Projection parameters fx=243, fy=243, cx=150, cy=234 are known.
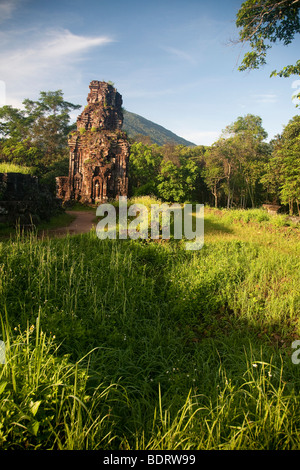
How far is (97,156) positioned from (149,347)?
17.5 metres

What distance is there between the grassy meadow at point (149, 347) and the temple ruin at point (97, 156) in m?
12.5

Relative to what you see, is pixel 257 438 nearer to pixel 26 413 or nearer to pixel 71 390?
pixel 71 390

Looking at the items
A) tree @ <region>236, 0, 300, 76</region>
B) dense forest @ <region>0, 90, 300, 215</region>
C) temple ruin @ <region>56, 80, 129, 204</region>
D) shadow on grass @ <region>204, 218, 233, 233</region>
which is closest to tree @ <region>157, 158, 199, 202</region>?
dense forest @ <region>0, 90, 300, 215</region>

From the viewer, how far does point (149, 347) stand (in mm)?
3422

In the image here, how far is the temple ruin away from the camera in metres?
18.6

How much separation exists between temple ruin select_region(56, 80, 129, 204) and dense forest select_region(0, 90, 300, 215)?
3.07m

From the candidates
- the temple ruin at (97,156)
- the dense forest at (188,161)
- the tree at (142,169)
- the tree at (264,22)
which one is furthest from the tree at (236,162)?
the tree at (264,22)

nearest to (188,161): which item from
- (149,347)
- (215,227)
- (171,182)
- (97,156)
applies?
(171,182)

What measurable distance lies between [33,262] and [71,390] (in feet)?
11.3

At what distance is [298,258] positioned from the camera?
6699 millimetres

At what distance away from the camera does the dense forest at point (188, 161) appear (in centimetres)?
1930

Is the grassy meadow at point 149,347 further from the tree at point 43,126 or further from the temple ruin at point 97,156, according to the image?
the tree at point 43,126

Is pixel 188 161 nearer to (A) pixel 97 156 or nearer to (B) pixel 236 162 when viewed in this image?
(B) pixel 236 162
